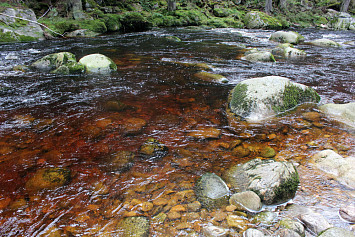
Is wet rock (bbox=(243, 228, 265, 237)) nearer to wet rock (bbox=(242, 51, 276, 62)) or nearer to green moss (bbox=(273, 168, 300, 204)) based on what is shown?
green moss (bbox=(273, 168, 300, 204))

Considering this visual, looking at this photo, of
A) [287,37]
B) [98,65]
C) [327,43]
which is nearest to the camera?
[98,65]

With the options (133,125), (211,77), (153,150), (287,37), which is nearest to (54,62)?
(133,125)

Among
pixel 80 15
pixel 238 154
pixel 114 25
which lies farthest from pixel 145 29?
pixel 238 154

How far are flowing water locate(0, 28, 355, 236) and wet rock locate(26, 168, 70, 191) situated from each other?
0.07 m

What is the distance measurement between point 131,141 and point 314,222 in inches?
92.6

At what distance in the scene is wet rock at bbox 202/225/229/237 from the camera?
1.89 m

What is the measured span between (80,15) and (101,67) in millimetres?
9802

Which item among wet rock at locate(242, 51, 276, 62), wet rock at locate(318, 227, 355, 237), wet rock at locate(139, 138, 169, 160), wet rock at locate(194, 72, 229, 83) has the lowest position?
wet rock at locate(139, 138, 169, 160)

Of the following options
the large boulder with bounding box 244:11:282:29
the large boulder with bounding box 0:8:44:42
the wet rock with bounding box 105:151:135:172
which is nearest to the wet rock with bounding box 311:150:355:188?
the wet rock with bounding box 105:151:135:172

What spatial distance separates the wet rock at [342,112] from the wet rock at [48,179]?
431 centimetres

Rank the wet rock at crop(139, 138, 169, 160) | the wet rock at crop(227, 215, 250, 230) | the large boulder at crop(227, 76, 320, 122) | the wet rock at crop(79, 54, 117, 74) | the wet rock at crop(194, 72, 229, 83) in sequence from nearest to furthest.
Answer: the wet rock at crop(227, 215, 250, 230), the wet rock at crop(139, 138, 169, 160), the large boulder at crop(227, 76, 320, 122), the wet rock at crop(194, 72, 229, 83), the wet rock at crop(79, 54, 117, 74)

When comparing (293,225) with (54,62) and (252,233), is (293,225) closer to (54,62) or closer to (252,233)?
(252,233)

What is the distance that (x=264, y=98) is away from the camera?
3.99 metres

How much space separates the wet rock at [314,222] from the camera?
1844mm
